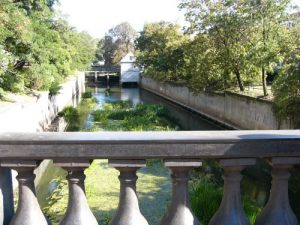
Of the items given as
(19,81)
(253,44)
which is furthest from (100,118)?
(253,44)

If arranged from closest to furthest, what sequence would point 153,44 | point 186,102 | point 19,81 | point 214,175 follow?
point 214,175 → point 19,81 → point 186,102 → point 153,44

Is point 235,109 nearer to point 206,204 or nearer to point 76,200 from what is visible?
point 206,204

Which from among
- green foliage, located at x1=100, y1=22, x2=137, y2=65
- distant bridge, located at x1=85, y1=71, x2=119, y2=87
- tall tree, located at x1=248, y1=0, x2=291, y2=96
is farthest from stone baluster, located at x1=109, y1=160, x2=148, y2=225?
green foliage, located at x1=100, y1=22, x2=137, y2=65

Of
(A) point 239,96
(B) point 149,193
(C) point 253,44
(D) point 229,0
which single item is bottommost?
(B) point 149,193

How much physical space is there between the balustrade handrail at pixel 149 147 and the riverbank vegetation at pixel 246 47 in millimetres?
11956

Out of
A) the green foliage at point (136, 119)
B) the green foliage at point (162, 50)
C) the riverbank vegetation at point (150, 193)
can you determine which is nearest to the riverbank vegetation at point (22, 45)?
the green foliage at point (136, 119)

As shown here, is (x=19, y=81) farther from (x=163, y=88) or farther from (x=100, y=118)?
(x=163, y=88)

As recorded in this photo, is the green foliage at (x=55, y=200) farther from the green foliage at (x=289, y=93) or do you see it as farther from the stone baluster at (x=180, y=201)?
the green foliage at (x=289, y=93)

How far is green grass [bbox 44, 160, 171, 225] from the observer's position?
797 cm

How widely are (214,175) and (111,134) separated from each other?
861 cm

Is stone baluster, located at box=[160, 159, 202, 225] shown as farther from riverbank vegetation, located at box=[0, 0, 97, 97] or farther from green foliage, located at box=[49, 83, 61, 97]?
green foliage, located at box=[49, 83, 61, 97]

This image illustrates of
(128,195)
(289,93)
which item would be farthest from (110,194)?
(128,195)

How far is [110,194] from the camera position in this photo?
9.66 meters

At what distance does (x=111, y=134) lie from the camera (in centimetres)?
204
